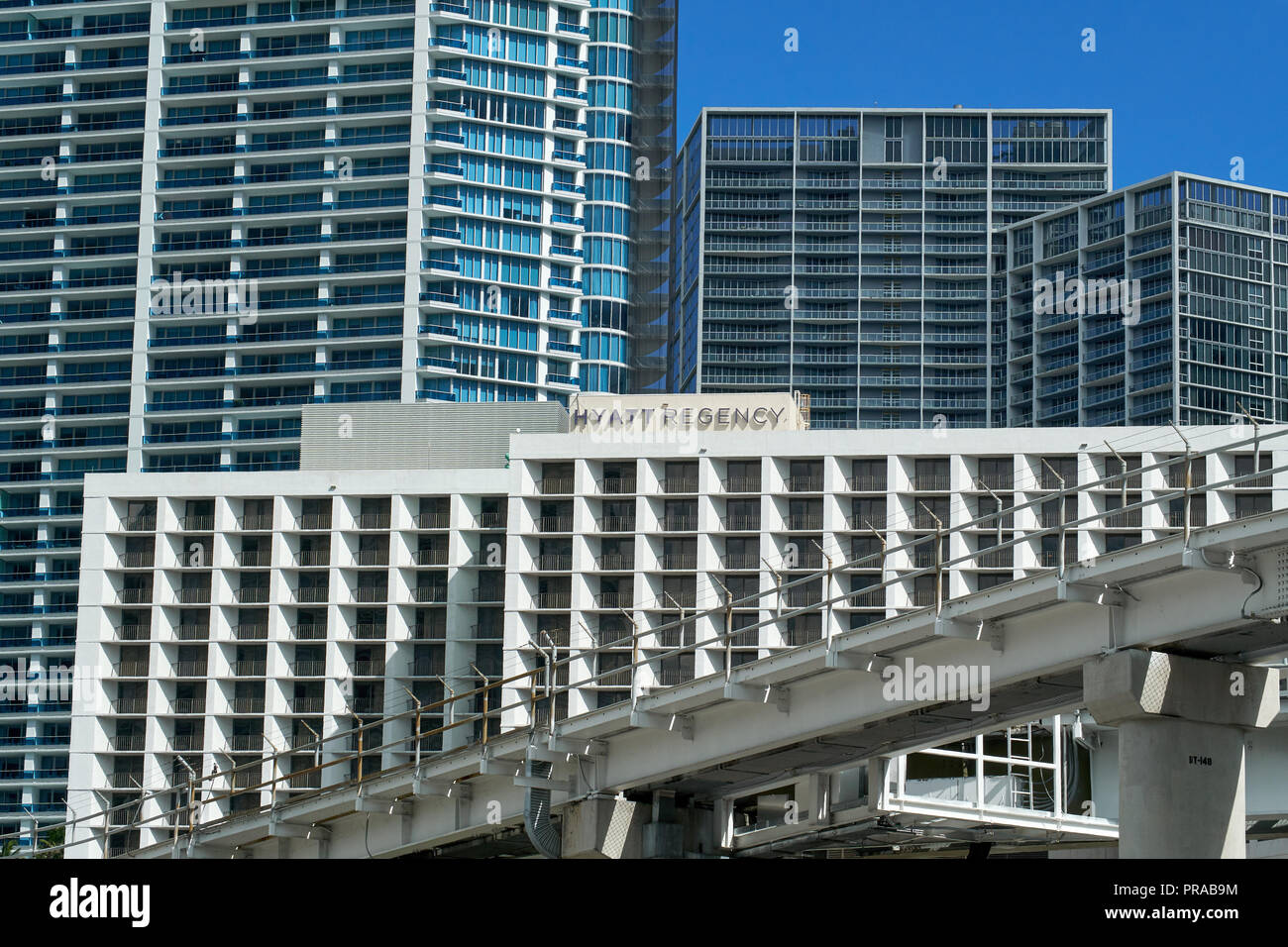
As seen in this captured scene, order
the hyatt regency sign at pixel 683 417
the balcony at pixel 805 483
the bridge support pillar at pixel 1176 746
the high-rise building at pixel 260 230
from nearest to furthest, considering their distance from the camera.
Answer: the bridge support pillar at pixel 1176 746 < the balcony at pixel 805 483 < the hyatt regency sign at pixel 683 417 < the high-rise building at pixel 260 230

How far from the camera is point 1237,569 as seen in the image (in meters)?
37.1

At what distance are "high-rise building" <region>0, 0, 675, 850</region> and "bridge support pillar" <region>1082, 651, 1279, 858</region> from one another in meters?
116

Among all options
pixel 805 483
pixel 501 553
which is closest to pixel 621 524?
pixel 501 553

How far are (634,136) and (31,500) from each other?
196ft

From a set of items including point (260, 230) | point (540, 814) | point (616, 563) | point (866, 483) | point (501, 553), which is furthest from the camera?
point (260, 230)

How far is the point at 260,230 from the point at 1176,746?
131m

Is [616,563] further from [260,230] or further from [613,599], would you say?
[260,230]

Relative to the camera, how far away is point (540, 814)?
168ft

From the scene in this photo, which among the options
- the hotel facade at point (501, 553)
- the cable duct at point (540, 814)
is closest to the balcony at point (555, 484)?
the hotel facade at point (501, 553)

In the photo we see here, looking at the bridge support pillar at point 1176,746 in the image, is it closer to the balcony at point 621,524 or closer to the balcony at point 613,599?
the balcony at point 613,599

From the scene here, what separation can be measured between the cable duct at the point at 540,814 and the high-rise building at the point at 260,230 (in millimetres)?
102637

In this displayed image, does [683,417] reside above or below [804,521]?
above

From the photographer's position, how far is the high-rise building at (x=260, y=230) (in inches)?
6112
